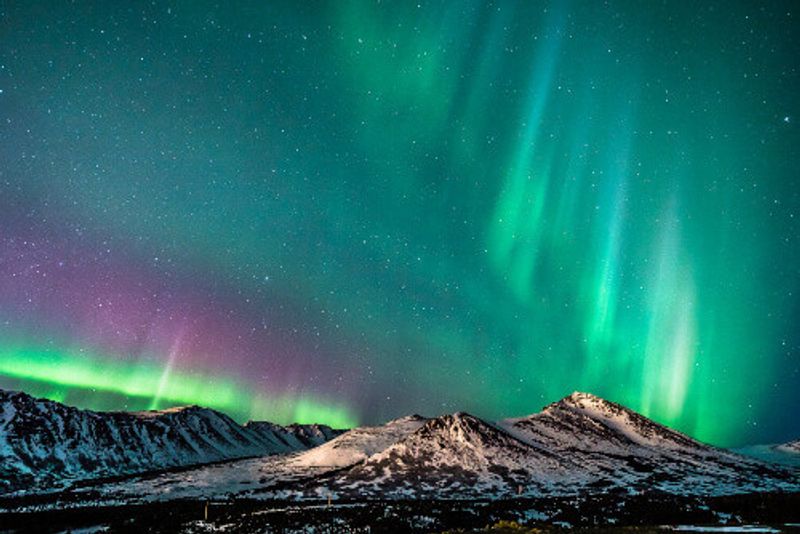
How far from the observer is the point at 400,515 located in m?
92.2

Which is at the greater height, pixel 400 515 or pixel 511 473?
pixel 511 473

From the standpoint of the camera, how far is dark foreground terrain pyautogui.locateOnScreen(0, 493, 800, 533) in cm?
8438

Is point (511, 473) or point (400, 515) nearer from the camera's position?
point (400, 515)

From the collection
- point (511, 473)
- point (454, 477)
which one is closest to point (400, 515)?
point (454, 477)

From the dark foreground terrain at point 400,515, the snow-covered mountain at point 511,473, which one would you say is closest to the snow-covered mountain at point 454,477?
the snow-covered mountain at point 511,473

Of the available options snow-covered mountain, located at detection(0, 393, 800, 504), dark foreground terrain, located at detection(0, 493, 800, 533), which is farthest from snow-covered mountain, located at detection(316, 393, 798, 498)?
dark foreground terrain, located at detection(0, 493, 800, 533)

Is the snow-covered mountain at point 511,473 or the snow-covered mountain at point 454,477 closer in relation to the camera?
the snow-covered mountain at point 454,477

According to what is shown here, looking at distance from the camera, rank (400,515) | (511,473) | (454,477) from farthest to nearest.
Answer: (511,473) < (454,477) < (400,515)

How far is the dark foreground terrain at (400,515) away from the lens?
84375mm

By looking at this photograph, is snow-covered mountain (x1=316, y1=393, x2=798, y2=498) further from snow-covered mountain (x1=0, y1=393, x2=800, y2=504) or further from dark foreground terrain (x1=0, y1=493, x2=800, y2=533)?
dark foreground terrain (x1=0, y1=493, x2=800, y2=533)

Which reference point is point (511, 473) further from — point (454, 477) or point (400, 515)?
point (400, 515)

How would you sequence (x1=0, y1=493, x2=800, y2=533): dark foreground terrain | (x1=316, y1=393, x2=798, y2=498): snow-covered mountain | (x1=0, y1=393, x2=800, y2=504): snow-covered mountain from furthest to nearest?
1. (x1=316, y1=393, x2=798, y2=498): snow-covered mountain
2. (x1=0, y1=393, x2=800, y2=504): snow-covered mountain
3. (x1=0, y1=493, x2=800, y2=533): dark foreground terrain

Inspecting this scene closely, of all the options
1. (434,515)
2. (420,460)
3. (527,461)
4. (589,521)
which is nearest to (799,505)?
(589,521)

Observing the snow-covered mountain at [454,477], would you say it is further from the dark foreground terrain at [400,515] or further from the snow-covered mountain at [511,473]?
the dark foreground terrain at [400,515]
